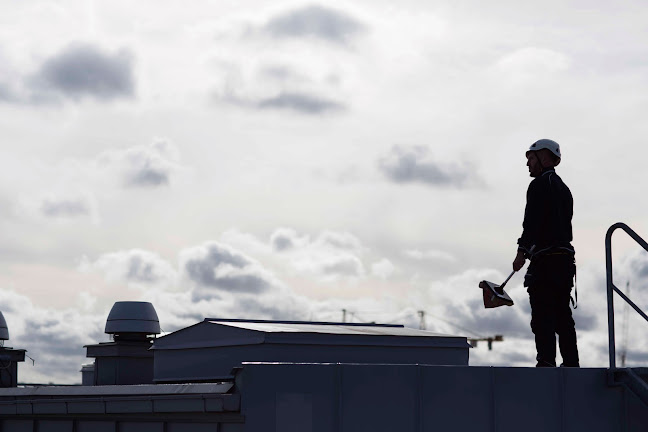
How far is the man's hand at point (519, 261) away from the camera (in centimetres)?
1351

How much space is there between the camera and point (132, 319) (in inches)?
1080

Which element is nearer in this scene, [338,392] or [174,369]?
[338,392]

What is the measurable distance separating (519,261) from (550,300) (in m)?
0.69

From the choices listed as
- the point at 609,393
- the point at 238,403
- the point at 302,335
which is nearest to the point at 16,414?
the point at 302,335

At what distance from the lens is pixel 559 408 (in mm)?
13422

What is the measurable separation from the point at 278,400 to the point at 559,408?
442cm

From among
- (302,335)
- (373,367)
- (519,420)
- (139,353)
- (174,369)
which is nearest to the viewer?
(373,367)

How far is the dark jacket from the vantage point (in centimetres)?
1352

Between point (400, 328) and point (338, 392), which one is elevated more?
point (400, 328)

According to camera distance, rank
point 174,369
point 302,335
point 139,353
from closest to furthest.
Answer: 1. point 302,335
2. point 174,369
3. point 139,353

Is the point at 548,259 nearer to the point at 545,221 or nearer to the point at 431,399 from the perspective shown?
the point at 545,221

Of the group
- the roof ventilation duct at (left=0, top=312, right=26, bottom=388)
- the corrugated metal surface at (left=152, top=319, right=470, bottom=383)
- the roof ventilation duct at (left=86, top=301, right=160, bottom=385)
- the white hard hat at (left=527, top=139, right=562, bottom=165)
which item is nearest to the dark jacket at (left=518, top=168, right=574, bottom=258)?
the white hard hat at (left=527, top=139, right=562, bottom=165)

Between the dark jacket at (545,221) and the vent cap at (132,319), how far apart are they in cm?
1614

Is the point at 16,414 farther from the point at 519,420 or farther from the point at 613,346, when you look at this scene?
the point at 613,346
